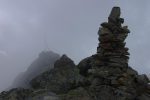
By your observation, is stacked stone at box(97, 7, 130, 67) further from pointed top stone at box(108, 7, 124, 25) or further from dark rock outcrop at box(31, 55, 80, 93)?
dark rock outcrop at box(31, 55, 80, 93)

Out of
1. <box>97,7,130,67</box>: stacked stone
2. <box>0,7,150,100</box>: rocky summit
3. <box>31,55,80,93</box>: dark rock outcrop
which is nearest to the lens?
<box>0,7,150,100</box>: rocky summit

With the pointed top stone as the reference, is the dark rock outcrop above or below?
below

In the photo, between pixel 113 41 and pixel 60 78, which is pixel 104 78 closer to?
pixel 113 41

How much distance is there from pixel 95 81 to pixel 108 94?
4.98 meters

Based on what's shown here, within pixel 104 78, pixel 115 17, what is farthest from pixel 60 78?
pixel 115 17

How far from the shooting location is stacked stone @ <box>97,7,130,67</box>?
90.6 meters

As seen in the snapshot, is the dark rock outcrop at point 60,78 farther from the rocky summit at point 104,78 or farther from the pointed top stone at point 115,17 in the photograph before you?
the pointed top stone at point 115,17

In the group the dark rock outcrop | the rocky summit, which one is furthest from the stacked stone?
the dark rock outcrop

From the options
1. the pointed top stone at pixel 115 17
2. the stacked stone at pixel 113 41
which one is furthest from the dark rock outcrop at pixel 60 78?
the pointed top stone at pixel 115 17

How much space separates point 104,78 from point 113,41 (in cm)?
787

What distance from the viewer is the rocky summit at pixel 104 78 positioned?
86188 millimetres

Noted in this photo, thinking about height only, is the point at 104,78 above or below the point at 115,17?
below

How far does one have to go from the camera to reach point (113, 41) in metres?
91.8

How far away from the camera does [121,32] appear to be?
9225cm
